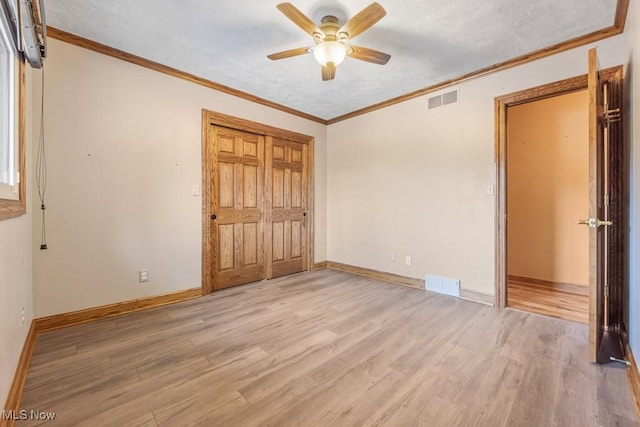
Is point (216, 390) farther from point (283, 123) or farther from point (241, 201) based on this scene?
point (283, 123)

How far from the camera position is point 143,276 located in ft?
9.39

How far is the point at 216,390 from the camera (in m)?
1.60

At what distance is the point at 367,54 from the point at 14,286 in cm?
284

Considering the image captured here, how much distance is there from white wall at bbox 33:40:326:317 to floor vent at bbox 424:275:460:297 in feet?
9.23

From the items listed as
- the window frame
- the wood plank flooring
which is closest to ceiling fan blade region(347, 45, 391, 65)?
the window frame

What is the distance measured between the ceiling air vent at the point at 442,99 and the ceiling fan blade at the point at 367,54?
1374 mm

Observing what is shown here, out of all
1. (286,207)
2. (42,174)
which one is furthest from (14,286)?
(286,207)

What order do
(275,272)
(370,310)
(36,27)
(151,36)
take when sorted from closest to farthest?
1. (36,27)
2. (151,36)
3. (370,310)
4. (275,272)

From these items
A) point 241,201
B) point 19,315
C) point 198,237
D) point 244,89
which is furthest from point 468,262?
point 19,315

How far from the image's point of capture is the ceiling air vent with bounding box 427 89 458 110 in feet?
10.7

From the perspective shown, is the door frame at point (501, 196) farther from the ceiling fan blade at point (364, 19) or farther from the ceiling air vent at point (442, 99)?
the ceiling fan blade at point (364, 19)

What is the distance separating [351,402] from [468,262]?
230 cm

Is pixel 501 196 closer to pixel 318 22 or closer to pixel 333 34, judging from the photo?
pixel 333 34

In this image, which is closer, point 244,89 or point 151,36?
point 151,36
